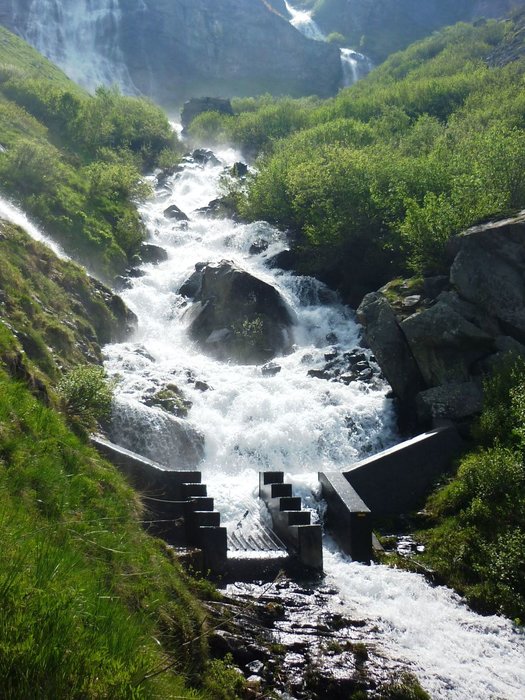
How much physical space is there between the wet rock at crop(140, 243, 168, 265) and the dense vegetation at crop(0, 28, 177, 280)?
541mm

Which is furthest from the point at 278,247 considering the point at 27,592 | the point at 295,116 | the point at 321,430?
the point at 27,592

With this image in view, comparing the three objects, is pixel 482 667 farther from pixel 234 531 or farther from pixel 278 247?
pixel 278 247

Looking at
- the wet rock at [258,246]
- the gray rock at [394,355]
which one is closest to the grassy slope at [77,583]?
the gray rock at [394,355]

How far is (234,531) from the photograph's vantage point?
53.2ft

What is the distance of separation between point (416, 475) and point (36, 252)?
18004 millimetres

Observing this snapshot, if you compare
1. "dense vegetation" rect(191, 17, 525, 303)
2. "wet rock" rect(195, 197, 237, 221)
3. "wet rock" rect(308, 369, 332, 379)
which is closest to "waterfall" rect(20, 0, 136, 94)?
"dense vegetation" rect(191, 17, 525, 303)

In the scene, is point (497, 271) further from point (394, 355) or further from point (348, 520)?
point (348, 520)

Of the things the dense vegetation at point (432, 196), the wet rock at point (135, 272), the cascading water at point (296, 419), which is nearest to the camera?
the cascading water at point (296, 419)

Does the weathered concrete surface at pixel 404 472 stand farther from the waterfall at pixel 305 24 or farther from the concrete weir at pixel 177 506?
the waterfall at pixel 305 24

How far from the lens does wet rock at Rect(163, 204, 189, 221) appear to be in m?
48.5

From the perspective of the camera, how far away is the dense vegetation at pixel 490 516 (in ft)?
42.5

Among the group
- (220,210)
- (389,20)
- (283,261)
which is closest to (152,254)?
(283,261)

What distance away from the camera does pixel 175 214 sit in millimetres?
48812

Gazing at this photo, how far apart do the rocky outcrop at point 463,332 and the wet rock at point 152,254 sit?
20.8 m
